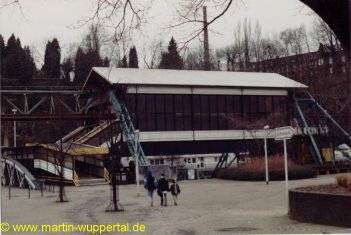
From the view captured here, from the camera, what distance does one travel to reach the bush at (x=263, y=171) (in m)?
40.9

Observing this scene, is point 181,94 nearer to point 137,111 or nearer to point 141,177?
point 137,111

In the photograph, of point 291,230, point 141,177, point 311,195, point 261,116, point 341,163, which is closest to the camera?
point 291,230

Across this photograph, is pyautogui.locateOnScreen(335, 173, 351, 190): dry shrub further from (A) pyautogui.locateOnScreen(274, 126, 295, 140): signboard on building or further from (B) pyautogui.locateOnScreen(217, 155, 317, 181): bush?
(B) pyautogui.locateOnScreen(217, 155, 317, 181): bush

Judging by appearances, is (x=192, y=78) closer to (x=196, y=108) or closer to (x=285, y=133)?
(x=196, y=108)

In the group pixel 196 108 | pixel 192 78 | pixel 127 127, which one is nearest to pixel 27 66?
pixel 127 127

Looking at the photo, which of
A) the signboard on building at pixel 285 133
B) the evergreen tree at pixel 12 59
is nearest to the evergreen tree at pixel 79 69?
the evergreen tree at pixel 12 59

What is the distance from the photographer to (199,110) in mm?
54969

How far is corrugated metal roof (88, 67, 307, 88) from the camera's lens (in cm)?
5178

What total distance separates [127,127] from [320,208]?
35689 mm

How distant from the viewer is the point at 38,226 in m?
19.1

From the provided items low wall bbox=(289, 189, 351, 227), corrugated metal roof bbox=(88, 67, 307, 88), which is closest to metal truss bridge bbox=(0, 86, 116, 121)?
corrugated metal roof bbox=(88, 67, 307, 88)

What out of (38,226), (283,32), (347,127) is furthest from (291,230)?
(283,32)

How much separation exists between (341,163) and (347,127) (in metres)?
7.14

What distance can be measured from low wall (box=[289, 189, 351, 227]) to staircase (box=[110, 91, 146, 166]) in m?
31.5
